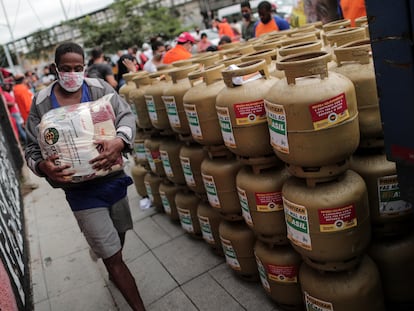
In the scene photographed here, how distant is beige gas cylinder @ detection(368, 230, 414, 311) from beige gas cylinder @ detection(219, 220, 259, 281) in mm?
946

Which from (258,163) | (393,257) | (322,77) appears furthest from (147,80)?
(393,257)

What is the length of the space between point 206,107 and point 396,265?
5.39ft

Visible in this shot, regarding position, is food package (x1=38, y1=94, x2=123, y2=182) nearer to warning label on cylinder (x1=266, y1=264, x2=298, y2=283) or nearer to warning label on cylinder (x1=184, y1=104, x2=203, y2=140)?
warning label on cylinder (x1=184, y1=104, x2=203, y2=140)

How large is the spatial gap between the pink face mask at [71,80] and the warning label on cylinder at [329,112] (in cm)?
168

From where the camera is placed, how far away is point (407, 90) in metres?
1.56

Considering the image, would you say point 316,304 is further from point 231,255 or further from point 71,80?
point 71,80

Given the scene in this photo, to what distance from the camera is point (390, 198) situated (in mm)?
2297

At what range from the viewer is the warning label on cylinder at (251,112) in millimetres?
2490

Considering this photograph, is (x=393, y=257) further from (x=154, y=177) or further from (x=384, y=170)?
(x=154, y=177)

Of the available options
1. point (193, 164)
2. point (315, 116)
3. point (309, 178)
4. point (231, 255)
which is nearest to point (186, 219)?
point (193, 164)

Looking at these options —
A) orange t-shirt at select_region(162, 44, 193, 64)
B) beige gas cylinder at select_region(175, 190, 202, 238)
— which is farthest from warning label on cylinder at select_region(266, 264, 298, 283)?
orange t-shirt at select_region(162, 44, 193, 64)

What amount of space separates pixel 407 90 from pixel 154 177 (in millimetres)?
3606

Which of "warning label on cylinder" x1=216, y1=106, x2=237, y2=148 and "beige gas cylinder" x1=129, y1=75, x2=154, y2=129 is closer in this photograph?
"warning label on cylinder" x1=216, y1=106, x2=237, y2=148

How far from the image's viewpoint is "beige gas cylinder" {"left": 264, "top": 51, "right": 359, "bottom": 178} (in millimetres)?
2041
